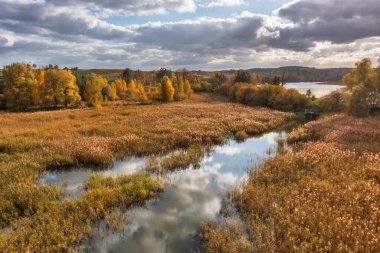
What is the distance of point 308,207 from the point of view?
444 inches

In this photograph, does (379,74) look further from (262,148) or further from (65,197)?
(65,197)

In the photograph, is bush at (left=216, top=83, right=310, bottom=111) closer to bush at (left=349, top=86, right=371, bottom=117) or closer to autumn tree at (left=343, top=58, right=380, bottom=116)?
autumn tree at (left=343, top=58, right=380, bottom=116)

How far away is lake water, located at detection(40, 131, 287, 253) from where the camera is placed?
9.89 metres

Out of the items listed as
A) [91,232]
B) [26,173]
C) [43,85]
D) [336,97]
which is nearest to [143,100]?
[43,85]

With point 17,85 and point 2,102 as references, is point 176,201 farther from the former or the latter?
point 2,102

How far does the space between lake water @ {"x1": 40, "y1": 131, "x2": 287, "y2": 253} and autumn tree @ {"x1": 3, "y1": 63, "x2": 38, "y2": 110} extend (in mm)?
44354

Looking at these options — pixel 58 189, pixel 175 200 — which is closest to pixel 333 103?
pixel 175 200

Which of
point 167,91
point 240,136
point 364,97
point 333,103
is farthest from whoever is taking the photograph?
point 167,91

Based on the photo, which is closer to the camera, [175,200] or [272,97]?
[175,200]

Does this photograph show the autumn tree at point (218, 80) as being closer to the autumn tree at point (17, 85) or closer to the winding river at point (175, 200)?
the autumn tree at point (17, 85)

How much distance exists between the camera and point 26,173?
15.9 metres

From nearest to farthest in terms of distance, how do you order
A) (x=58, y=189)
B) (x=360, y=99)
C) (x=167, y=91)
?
(x=58, y=189) → (x=360, y=99) → (x=167, y=91)

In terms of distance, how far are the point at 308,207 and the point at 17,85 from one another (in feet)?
195

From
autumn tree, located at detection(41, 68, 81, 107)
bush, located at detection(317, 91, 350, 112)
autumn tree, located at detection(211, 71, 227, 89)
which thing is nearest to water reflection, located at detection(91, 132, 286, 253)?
A: bush, located at detection(317, 91, 350, 112)
